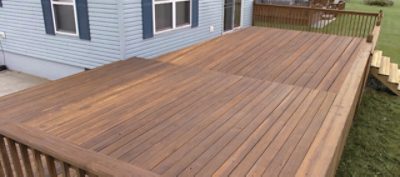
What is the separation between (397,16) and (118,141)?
18322 mm

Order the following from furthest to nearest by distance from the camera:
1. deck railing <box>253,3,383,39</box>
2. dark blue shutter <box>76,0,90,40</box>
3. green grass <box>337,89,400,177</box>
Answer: deck railing <box>253,3,383,39</box> < dark blue shutter <box>76,0,90,40</box> < green grass <box>337,89,400,177</box>

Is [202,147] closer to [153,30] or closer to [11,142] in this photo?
[11,142]

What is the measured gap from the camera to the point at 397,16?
17000mm

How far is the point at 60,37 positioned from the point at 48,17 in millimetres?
408

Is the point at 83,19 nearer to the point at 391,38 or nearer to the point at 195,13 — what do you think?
the point at 195,13

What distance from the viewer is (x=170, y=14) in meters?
6.30

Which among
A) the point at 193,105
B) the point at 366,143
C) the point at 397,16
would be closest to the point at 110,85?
the point at 193,105

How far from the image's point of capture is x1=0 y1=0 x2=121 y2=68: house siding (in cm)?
546

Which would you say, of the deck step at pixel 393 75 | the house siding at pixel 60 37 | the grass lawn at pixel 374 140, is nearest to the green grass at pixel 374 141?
the grass lawn at pixel 374 140

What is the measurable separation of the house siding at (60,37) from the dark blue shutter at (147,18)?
54 cm

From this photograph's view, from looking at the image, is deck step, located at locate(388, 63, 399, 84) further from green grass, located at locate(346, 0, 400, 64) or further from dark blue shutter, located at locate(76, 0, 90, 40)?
dark blue shutter, located at locate(76, 0, 90, 40)

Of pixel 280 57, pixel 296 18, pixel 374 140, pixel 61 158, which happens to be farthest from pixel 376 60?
pixel 61 158

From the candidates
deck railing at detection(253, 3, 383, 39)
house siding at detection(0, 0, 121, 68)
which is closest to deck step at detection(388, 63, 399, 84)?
deck railing at detection(253, 3, 383, 39)

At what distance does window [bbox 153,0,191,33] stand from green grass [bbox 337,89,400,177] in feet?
12.1
